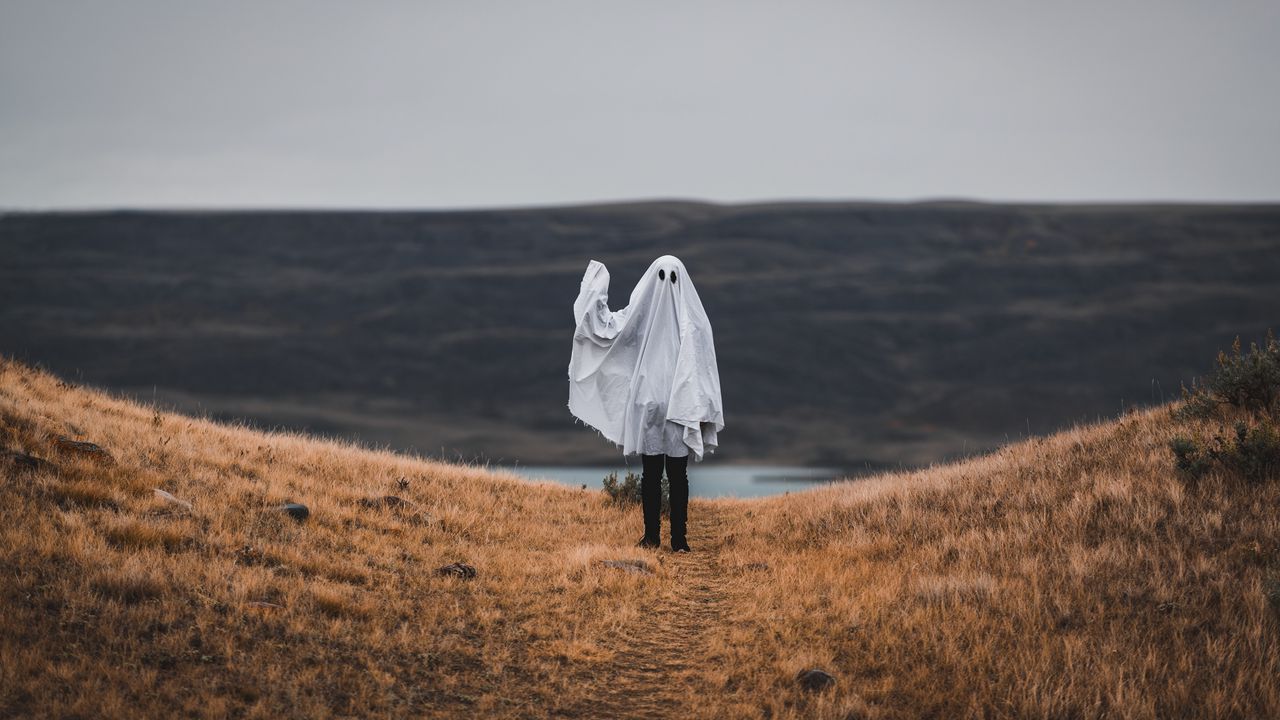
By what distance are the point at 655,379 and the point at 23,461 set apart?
Result: 6.85 m

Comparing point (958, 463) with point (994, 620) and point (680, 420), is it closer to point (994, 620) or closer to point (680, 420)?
point (680, 420)

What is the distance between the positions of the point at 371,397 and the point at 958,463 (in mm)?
177221

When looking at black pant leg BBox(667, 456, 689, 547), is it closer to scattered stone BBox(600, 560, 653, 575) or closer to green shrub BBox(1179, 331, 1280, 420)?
scattered stone BBox(600, 560, 653, 575)

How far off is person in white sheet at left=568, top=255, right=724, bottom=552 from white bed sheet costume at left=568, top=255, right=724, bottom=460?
0.04 feet

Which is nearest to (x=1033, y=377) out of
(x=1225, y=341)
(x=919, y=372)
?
(x=919, y=372)

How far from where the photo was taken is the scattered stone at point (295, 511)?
10153 mm

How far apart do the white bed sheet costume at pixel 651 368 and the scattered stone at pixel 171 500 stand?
4755 mm

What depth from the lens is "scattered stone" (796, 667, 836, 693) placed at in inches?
269

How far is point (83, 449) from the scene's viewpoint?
10.2 metres

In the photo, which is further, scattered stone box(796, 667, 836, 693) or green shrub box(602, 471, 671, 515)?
green shrub box(602, 471, 671, 515)

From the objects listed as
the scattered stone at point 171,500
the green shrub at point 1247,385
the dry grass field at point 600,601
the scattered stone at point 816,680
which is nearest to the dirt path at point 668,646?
the dry grass field at point 600,601

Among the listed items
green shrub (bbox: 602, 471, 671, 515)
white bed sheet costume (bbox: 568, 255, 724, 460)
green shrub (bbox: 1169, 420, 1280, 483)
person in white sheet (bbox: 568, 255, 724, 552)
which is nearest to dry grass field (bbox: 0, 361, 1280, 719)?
green shrub (bbox: 1169, 420, 1280, 483)

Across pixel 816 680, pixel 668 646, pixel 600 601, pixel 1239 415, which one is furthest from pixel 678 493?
pixel 1239 415

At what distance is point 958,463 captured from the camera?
16.9m
